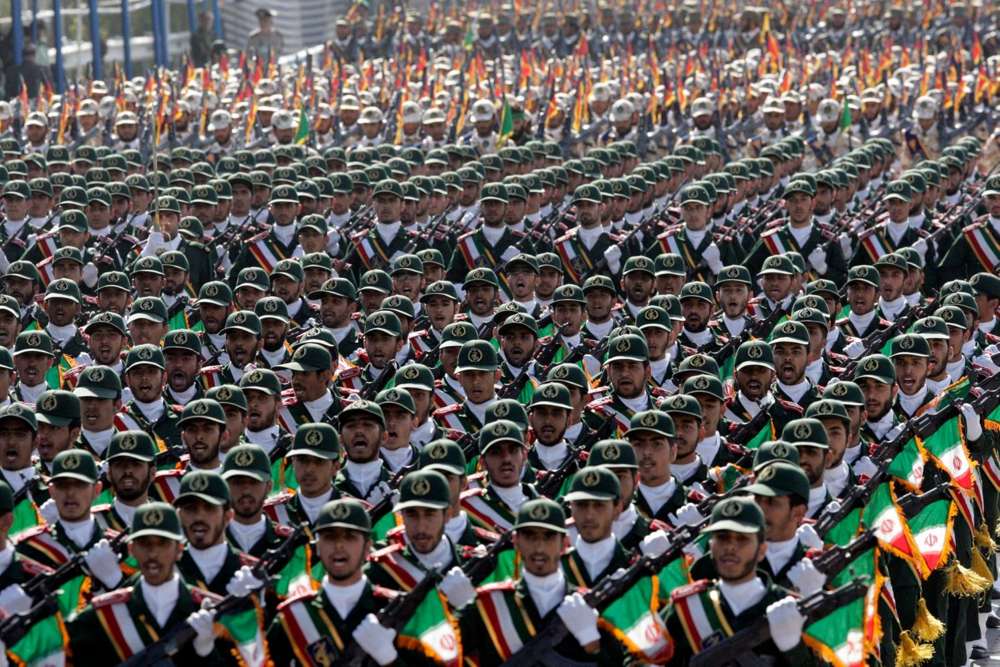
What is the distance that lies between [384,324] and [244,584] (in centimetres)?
562

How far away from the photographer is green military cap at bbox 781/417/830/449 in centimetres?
1187

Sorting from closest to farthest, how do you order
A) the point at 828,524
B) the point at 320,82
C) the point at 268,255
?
the point at 828,524, the point at 268,255, the point at 320,82

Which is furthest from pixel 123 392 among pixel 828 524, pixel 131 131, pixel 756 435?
pixel 131 131

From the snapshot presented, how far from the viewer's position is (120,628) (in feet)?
32.5

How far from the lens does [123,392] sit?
571 inches

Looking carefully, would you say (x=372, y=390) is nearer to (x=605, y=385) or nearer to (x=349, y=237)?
(x=605, y=385)

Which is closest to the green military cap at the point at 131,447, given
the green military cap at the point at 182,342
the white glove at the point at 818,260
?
the green military cap at the point at 182,342

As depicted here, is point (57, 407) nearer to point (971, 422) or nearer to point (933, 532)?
point (933, 532)

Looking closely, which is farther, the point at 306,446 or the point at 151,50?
the point at 151,50

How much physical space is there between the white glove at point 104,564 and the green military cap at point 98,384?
2878 millimetres

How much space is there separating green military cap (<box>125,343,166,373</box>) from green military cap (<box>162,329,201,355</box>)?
13.5 inches

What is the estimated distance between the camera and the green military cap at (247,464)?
11.0 m

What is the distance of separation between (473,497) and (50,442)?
2619 millimetres

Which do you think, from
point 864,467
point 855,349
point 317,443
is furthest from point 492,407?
point 855,349
